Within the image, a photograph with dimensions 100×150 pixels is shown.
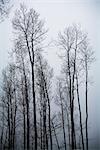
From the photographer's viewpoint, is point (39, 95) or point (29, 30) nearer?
point (39, 95)

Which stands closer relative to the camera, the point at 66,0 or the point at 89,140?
the point at 89,140

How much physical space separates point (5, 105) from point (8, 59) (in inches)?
24.9

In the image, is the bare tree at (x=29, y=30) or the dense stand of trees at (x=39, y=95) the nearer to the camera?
the dense stand of trees at (x=39, y=95)

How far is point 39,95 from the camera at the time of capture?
3.33 metres

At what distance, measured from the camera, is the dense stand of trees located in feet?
10.5

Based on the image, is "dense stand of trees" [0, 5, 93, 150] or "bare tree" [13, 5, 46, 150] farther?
"bare tree" [13, 5, 46, 150]

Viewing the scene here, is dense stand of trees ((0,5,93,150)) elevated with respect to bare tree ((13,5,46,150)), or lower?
lower

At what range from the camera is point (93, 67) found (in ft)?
12.0

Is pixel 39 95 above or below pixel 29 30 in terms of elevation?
below

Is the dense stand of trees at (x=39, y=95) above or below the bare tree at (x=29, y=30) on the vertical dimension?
below

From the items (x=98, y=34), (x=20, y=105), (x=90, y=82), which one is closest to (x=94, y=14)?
(x=98, y=34)

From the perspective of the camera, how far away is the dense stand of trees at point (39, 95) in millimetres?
3197

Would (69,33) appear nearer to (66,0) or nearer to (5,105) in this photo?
(66,0)

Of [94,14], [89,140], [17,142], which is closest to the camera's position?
[17,142]
